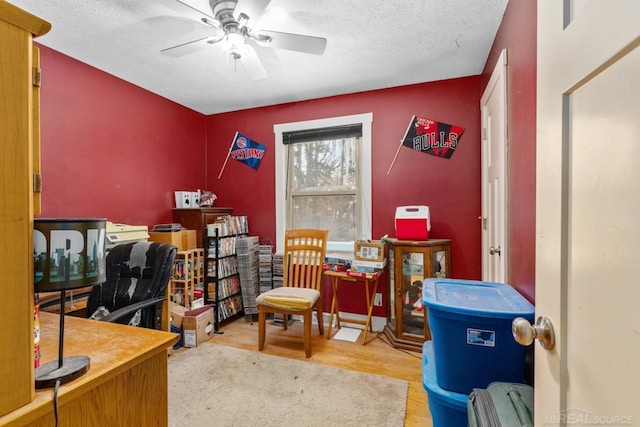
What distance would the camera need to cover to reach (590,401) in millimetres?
542

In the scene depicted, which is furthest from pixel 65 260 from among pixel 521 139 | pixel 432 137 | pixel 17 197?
pixel 432 137

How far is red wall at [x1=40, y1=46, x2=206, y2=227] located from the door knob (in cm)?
302

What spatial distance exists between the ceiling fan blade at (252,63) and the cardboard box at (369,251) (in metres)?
1.72

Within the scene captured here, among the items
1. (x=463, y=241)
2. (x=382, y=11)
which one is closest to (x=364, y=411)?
(x=463, y=241)

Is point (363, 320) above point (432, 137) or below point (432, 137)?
below

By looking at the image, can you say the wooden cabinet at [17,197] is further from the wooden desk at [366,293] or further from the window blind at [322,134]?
the window blind at [322,134]

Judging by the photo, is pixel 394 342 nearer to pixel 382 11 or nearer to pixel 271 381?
pixel 271 381

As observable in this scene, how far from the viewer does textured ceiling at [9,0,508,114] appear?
6.23 feet

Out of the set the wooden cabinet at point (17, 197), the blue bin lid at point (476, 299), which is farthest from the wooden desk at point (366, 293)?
the wooden cabinet at point (17, 197)

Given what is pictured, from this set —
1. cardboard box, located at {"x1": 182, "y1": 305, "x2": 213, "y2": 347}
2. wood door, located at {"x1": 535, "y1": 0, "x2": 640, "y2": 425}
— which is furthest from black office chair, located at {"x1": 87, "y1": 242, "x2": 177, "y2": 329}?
wood door, located at {"x1": 535, "y1": 0, "x2": 640, "y2": 425}

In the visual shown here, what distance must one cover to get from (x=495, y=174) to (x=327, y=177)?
1.73 meters

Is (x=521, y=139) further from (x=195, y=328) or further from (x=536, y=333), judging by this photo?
(x=195, y=328)

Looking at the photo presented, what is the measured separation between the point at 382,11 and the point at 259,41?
2.71 feet

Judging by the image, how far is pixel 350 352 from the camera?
2.61m
